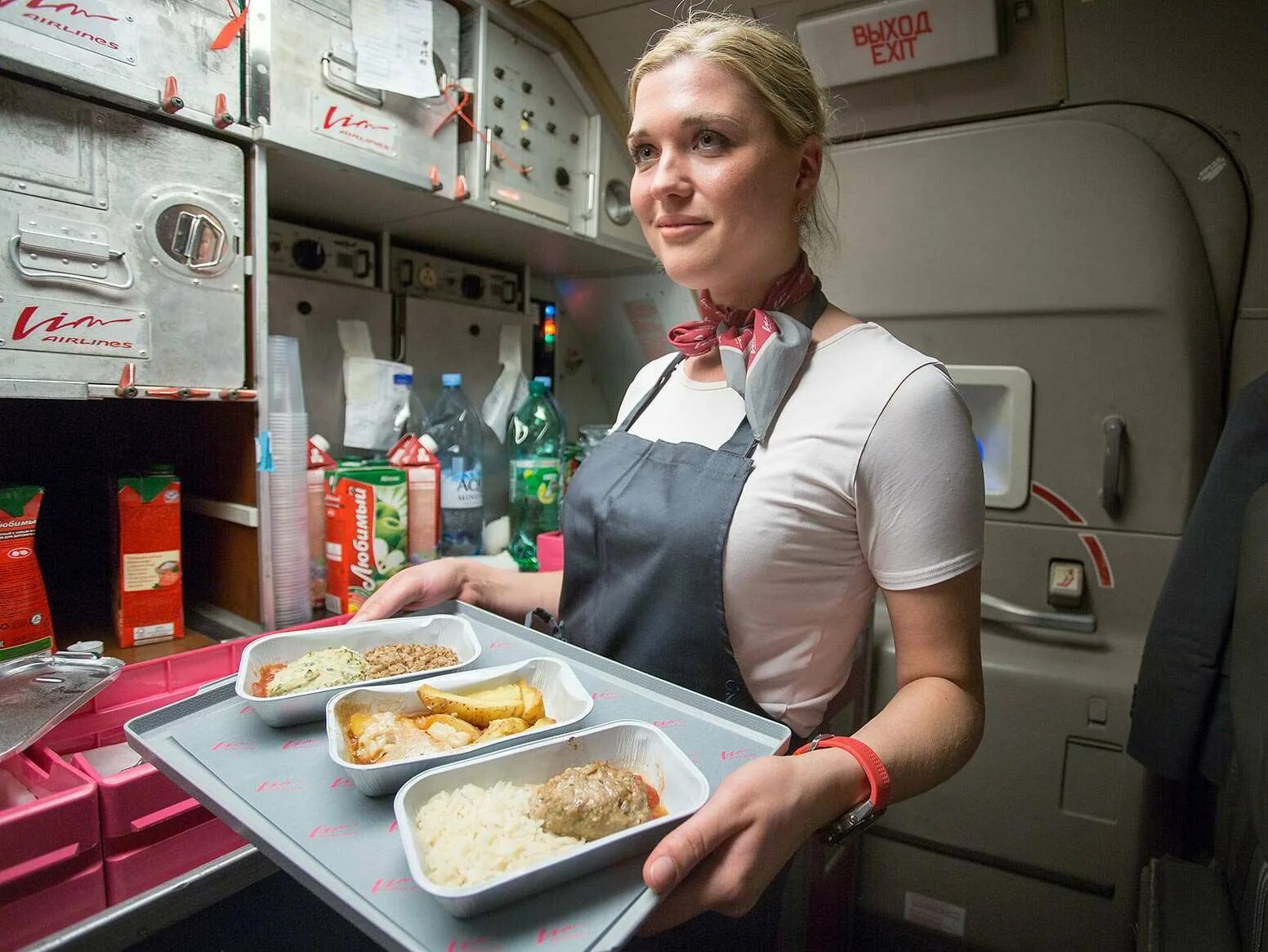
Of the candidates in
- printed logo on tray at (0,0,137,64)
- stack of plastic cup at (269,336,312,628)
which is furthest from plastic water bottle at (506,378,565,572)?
printed logo on tray at (0,0,137,64)

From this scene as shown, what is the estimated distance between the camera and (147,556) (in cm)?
146

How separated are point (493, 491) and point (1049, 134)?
188cm

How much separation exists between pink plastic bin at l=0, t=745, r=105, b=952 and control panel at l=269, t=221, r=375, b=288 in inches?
54.6

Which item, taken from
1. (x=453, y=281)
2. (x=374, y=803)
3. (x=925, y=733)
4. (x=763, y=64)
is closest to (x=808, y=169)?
(x=763, y=64)

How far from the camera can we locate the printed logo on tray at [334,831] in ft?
2.34

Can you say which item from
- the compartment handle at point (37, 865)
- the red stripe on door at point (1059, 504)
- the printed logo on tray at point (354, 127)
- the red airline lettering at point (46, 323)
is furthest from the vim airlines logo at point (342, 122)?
the red stripe on door at point (1059, 504)

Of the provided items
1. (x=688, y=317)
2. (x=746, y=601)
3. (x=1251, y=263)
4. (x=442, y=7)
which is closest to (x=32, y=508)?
(x=746, y=601)

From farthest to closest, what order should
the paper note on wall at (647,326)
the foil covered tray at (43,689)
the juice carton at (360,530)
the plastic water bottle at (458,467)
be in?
the paper note on wall at (647,326), the plastic water bottle at (458,467), the juice carton at (360,530), the foil covered tray at (43,689)

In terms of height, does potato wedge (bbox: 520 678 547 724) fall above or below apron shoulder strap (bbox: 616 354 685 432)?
below

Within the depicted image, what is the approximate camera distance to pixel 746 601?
103 cm

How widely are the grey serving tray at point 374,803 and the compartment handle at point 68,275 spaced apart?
29.1 inches

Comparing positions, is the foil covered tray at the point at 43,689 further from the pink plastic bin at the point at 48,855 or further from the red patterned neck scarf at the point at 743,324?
the red patterned neck scarf at the point at 743,324

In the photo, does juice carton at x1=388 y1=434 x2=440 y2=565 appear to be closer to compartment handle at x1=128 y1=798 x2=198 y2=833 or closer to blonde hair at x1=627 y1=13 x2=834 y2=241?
compartment handle at x1=128 y1=798 x2=198 y2=833

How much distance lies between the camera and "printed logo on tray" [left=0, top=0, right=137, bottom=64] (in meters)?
1.13
